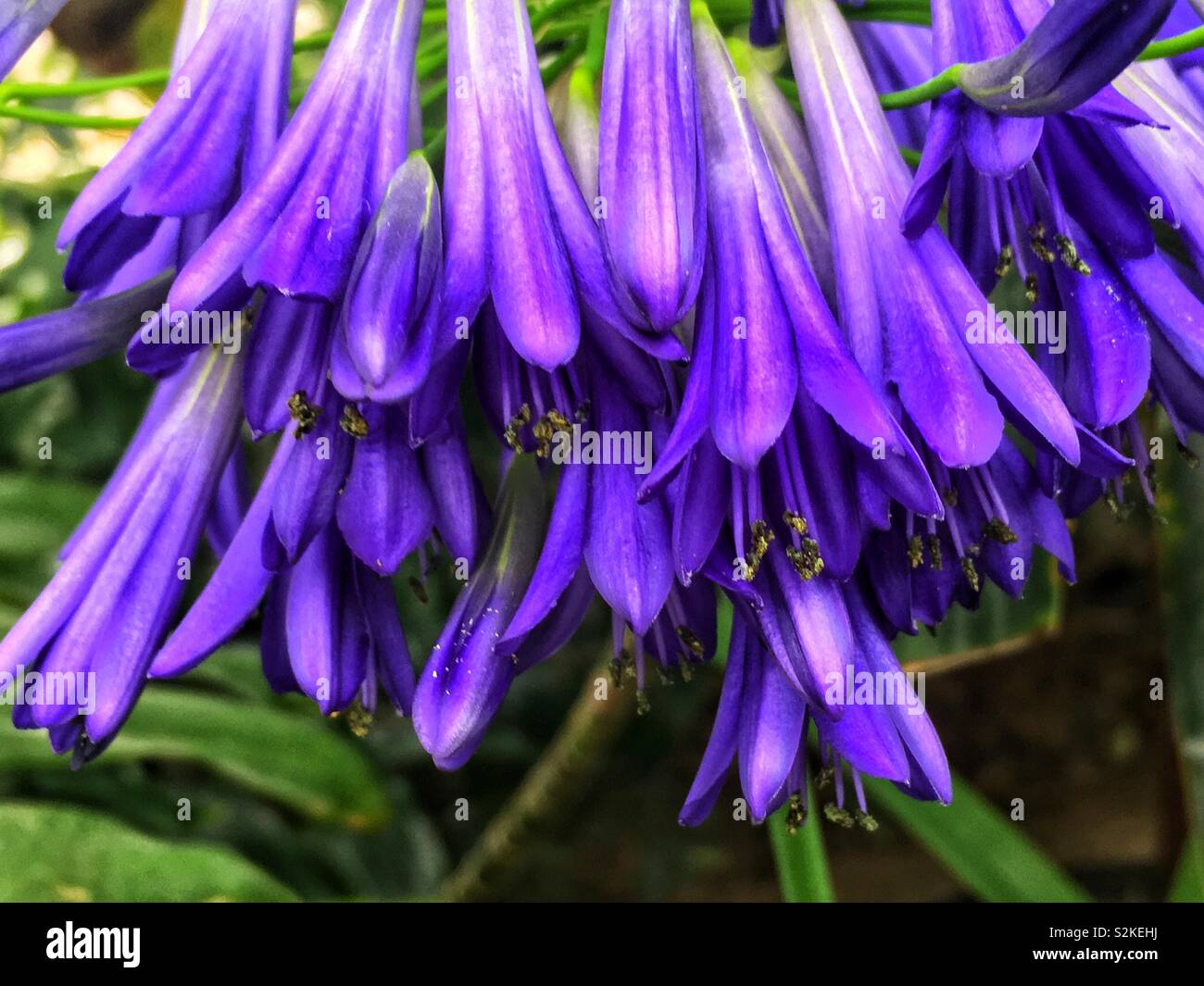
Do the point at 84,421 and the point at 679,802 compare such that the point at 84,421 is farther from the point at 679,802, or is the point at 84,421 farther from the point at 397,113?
the point at 397,113

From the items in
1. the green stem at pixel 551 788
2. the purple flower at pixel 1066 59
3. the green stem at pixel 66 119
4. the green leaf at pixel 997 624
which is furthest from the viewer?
the green stem at pixel 551 788

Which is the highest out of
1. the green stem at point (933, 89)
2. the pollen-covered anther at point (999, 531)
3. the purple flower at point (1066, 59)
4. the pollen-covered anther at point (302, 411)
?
the green stem at point (933, 89)

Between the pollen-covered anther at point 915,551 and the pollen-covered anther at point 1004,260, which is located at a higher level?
the pollen-covered anther at point 1004,260

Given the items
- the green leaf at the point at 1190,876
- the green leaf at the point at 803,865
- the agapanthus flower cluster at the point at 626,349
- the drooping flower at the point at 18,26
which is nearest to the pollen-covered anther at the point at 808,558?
the agapanthus flower cluster at the point at 626,349

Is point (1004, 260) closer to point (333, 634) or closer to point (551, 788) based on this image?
point (333, 634)

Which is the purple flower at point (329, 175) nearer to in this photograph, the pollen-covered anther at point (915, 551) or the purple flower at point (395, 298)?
the purple flower at point (395, 298)

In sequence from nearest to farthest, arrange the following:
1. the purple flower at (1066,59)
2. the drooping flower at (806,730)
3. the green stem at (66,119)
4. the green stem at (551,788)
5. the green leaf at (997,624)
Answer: the purple flower at (1066,59) < the drooping flower at (806,730) < the green stem at (66,119) < the green leaf at (997,624) < the green stem at (551,788)

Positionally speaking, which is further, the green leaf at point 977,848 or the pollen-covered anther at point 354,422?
the green leaf at point 977,848

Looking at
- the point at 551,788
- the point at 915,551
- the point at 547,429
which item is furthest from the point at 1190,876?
the point at 547,429
